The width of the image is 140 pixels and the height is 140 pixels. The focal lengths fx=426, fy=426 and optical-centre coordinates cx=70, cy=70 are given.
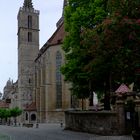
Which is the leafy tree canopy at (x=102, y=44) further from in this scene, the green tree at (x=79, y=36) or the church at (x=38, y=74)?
the church at (x=38, y=74)

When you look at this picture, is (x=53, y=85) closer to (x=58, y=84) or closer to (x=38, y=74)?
(x=58, y=84)

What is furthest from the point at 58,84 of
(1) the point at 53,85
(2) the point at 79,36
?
(2) the point at 79,36

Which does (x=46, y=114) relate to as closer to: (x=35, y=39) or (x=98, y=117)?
(x=35, y=39)

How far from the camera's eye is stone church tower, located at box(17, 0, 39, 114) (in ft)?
344

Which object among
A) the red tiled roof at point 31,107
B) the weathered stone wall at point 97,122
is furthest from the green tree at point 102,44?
the red tiled roof at point 31,107

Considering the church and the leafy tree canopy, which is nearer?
the leafy tree canopy

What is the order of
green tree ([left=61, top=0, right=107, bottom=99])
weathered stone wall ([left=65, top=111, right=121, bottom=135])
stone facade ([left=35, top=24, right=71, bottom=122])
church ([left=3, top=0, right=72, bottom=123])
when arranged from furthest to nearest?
1. church ([left=3, top=0, right=72, bottom=123])
2. stone facade ([left=35, top=24, right=71, bottom=122])
3. green tree ([left=61, top=0, right=107, bottom=99])
4. weathered stone wall ([left=65, top=111, right=121, bottom=135])

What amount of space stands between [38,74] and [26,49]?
64.2 feet

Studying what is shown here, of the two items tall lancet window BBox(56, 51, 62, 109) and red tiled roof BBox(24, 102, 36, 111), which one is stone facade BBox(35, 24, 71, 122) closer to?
tall lancet window BBox(56, 51, 62, 109)

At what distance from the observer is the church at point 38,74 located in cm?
7838

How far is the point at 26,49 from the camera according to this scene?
10700cm

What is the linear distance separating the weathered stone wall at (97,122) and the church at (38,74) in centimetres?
2306

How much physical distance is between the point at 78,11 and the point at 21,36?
75.6 metres

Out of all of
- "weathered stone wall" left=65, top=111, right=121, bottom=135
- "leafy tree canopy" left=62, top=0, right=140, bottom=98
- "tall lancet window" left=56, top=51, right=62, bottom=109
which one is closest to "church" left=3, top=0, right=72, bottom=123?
"tall lancet window" left=56, top=51, right=62, bottom=109
